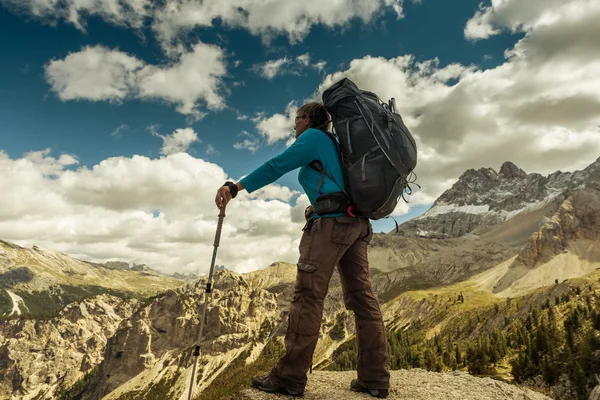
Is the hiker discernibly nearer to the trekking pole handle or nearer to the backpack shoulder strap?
the backpack shoulder strap

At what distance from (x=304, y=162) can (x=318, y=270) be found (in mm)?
2074

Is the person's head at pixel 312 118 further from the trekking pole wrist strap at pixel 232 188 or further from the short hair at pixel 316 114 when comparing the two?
the trekking pole wrist strap at pixel 232 188

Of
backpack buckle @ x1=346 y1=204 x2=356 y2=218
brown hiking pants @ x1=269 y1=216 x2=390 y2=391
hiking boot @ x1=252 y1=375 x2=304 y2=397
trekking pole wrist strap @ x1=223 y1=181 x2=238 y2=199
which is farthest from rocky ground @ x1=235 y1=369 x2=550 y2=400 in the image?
trekking pole wrist strap @ x1=223 y1=181 x2=238 y2=199

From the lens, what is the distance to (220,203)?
730cm

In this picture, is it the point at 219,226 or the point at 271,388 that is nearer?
the point at 271,388

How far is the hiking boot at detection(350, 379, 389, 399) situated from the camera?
24.5 feet

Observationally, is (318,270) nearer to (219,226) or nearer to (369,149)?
(219,226)

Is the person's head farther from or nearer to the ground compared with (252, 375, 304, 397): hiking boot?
farther from the ground

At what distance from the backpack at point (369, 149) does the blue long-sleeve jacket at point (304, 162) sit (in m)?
0.16

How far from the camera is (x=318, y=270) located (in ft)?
22.6

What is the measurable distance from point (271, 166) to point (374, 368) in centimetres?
457

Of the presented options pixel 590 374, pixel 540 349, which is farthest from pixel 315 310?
pixel 540 349

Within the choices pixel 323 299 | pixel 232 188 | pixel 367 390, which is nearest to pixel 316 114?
pixel 232 188

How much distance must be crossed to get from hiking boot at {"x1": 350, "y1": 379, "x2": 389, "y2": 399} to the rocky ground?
5.0 inches
